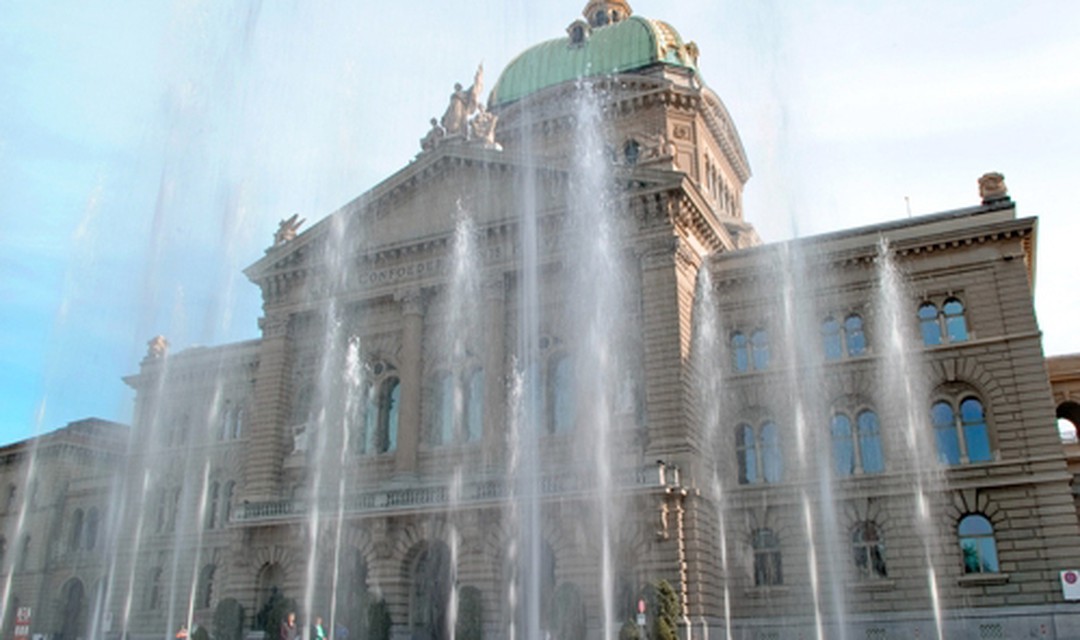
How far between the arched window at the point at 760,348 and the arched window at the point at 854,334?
9.07 ft

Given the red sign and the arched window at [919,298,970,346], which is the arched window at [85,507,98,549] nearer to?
the red sign

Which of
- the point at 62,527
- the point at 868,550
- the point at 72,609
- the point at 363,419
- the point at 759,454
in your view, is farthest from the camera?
the point at 62,527

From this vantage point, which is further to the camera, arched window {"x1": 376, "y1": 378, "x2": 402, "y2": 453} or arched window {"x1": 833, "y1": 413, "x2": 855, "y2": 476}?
arched window {"x1": 376, "y1": 378, "x2": 402, "y2": 453}

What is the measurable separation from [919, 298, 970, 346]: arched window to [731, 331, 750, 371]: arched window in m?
6.01

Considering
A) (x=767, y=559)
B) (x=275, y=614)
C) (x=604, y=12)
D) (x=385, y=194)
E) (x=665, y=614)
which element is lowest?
(x=665, y=614)

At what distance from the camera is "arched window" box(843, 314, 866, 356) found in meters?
33.1

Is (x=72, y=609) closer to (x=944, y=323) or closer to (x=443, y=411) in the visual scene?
(x=443, y=411)

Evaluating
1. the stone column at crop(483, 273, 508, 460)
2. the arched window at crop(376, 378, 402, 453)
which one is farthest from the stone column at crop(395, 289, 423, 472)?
the stone column at crop(483, 273, 508, 460)

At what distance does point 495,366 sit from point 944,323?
15764 mm

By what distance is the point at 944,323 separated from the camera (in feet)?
105

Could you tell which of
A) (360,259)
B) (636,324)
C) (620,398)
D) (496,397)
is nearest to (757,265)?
(636,324)

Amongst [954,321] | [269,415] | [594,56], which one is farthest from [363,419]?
[594,56]

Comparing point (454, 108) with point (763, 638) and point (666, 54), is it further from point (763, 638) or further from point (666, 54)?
point (763, 638)

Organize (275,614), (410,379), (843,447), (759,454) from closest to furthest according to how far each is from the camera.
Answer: (843,447) < (759,454) < (275,614) < (410,379)
